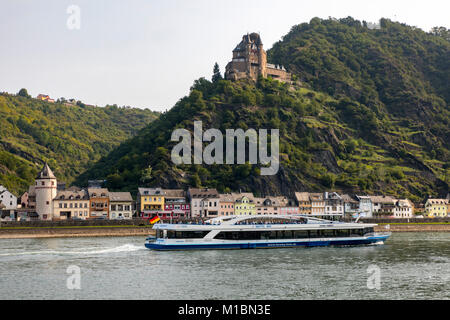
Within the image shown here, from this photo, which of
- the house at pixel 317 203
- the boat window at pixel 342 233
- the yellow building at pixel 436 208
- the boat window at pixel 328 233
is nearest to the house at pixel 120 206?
the house at pixel 317 203

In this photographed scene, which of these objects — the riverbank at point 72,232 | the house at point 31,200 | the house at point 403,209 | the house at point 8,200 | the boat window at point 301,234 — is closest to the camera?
the boat window at point 301,234

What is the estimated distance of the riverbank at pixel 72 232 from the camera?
278 feet

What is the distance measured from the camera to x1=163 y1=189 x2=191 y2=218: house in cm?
11356

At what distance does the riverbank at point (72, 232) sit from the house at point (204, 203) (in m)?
20.6

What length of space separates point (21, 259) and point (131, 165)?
7925 centimetres

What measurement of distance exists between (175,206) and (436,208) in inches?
2329

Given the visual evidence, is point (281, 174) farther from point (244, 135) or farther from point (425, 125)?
point (425, 125)

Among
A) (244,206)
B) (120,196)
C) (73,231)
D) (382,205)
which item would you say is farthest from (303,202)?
(73,231)

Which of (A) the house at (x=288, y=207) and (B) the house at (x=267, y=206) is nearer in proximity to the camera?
(B) the house at (x=267, y=206)

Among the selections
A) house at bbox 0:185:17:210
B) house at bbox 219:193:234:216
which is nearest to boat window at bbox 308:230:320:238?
house at bbox 219:193:234:216

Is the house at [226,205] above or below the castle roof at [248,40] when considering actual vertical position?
below

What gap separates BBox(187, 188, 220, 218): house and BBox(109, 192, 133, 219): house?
11.6 metres

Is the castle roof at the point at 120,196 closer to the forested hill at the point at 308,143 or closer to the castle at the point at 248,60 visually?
the forested hill at the point at 308,143
